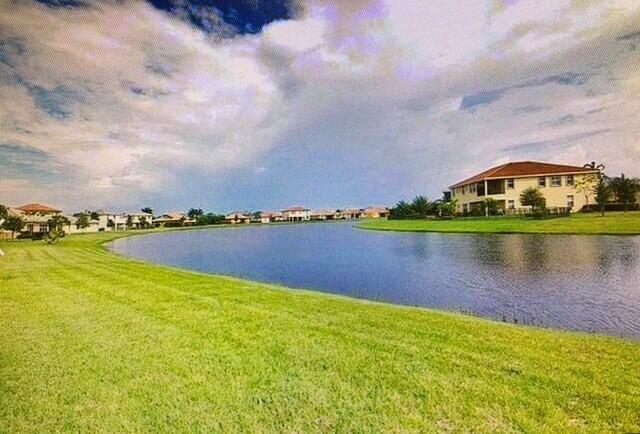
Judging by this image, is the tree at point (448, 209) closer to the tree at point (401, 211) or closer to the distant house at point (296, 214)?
the tree at point (401, 211)

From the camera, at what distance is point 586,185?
42375 millimetres

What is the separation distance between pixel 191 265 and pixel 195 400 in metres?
17.3

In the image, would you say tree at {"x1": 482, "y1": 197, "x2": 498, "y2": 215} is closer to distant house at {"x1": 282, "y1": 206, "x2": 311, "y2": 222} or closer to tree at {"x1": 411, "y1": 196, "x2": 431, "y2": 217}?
tree at {"x1": 411, "y1": 196, "x2": 431, "y2": 217}

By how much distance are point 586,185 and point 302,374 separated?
48.0 meters

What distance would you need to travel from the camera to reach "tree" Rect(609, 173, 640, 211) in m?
35.4

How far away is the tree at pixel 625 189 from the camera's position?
35.4 meters

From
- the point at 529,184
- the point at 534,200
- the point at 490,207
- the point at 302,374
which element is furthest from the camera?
the point at 529,184

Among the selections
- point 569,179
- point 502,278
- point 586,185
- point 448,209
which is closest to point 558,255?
point 502,278

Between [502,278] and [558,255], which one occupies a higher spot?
[558,255]

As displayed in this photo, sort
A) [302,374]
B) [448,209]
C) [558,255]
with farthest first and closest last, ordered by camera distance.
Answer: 1. [448,209]
2. [558,255]
3. [302,374]

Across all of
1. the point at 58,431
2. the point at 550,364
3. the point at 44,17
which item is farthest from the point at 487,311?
the point at 44,17

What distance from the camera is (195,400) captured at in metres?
3.77

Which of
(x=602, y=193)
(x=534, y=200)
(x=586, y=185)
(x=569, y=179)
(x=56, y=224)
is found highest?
(x=569, y=179)

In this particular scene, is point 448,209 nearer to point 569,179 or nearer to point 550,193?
point 550,193
